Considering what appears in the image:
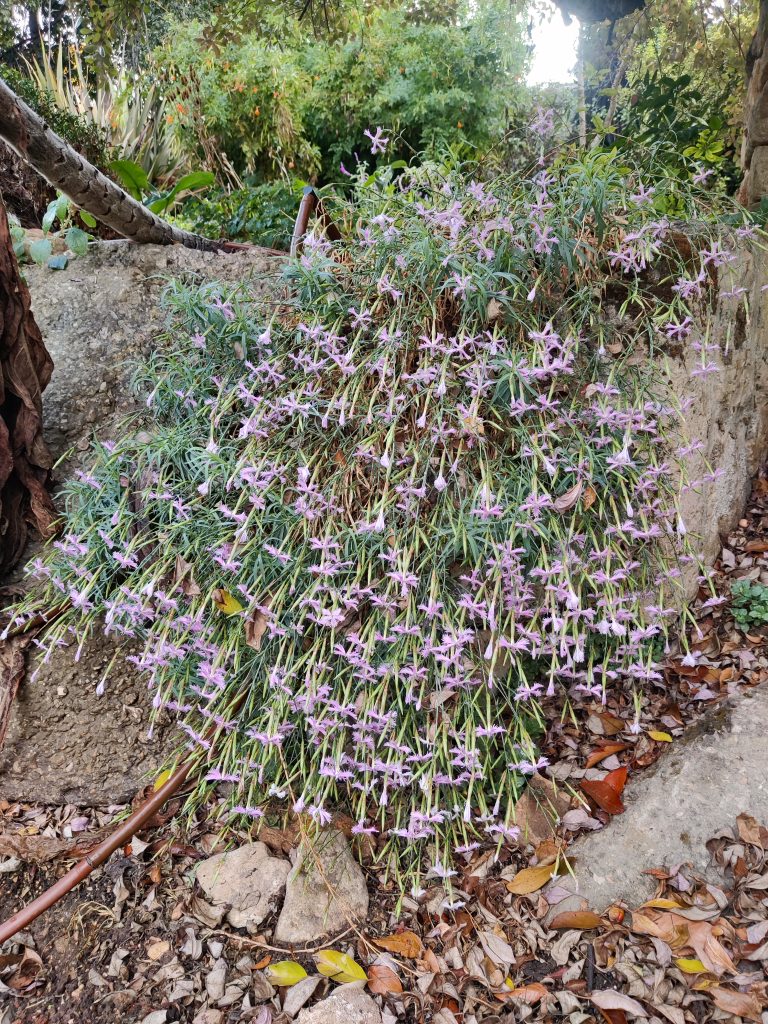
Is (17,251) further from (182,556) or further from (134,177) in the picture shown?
(182,556)

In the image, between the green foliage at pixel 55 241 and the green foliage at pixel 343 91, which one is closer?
the green foliage at pixel 55 241

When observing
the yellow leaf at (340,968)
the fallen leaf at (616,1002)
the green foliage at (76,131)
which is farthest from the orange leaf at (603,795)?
the green foliage at (76,131)

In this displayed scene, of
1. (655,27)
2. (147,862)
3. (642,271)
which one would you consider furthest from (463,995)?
(655,27)

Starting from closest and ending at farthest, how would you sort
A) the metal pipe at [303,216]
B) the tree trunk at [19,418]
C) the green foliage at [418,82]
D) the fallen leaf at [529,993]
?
the fallen leaf at [529,993]
the tree trunk at [19,418]
the metal pipe at [303,216]
the green foliage at [418,82]

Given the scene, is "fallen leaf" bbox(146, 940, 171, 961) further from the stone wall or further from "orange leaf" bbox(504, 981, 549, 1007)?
the stone wall

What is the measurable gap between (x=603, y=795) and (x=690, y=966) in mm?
422

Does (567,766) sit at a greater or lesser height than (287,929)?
greater

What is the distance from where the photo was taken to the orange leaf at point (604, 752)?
1886 mm

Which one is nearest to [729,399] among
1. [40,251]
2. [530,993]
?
[530,993]

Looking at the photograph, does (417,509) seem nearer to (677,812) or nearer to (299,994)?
(677,812)

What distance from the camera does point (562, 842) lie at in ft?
5.60

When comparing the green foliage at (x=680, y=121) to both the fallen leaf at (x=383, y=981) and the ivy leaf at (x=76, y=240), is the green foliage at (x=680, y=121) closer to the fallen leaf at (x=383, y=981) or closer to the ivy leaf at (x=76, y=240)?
the ivy leaf at (x=76, y=240)

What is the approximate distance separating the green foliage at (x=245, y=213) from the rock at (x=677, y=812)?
3.53 metres

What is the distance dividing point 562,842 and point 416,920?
1.35 feet
